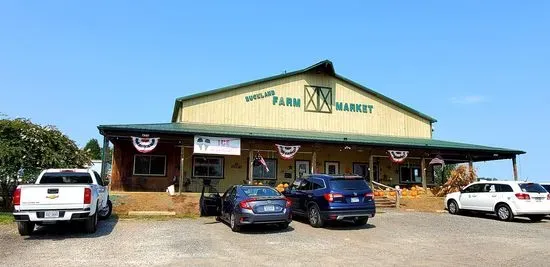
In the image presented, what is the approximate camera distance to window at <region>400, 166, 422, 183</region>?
98.0ft

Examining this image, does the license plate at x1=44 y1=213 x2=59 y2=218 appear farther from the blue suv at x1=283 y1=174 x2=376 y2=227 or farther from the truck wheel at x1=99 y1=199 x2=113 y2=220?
the blue suv at x1=283 y1=174 x2=376 y2=227

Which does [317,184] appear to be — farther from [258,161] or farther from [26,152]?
[26,152]

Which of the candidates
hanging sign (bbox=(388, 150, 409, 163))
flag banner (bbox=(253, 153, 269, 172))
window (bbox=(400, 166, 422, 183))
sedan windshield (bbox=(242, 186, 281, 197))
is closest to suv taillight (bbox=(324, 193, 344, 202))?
sedan windshield (bbox=(242, 186, 281, 197))

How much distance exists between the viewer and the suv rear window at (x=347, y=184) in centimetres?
1389

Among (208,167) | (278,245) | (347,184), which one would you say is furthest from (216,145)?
(278,245)

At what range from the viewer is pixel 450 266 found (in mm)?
8469

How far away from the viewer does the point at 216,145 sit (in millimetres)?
21891

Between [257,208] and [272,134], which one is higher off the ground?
[272,134]

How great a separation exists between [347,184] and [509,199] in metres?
7.39

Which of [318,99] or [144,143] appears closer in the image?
[144,143]

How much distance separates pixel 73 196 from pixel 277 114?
1736 centimetres

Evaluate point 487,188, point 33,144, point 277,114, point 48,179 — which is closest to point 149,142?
point 33,144

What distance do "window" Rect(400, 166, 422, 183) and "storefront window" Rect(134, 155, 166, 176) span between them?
16299 millimetres

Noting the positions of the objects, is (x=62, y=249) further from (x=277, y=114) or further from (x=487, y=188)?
(x=277, y=114)
